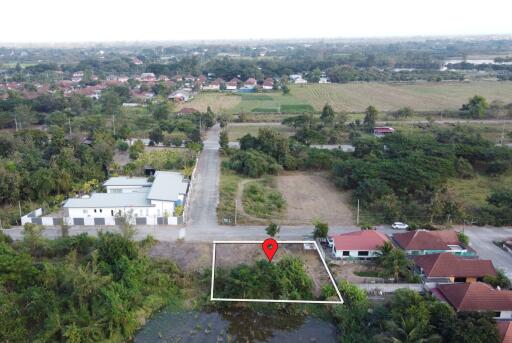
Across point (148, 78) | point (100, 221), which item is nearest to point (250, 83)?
point (148, 78)

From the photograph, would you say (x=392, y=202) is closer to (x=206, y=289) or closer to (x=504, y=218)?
(x=504, y=218)

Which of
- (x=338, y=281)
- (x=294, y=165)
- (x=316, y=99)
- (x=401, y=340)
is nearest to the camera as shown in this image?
(x=401, y=340)

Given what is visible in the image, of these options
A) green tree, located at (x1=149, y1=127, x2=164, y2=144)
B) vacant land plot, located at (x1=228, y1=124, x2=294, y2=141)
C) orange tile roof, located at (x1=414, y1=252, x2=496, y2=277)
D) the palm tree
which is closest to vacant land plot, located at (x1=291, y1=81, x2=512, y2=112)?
vacant land plot, located at (x1=228, y1=124, x2=294, y2=141)

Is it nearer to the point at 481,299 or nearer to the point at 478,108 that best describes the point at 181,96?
the point at 478,108

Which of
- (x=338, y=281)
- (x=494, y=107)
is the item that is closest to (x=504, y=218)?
(x=338, y=281)

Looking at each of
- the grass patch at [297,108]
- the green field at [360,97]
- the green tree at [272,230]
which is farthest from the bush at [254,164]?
the grass patch at [297,108]

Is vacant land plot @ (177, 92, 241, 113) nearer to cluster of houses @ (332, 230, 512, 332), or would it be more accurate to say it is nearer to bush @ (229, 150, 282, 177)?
bush @ (229, 150, 282, 177)
